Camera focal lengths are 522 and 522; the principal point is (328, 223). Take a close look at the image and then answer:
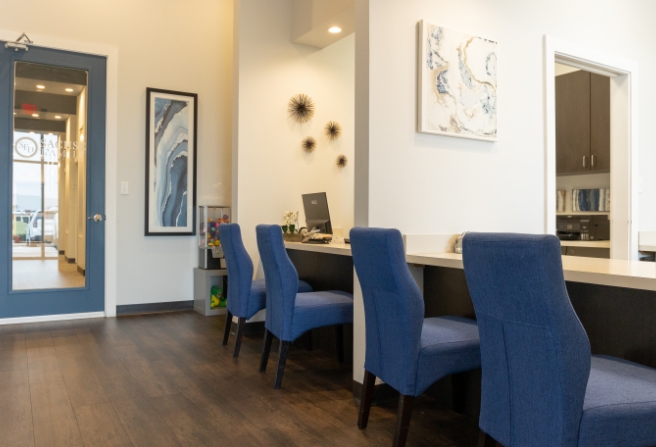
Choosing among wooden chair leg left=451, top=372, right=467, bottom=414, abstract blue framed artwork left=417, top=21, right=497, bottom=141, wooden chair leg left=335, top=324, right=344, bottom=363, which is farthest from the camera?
wooden chair leg left=335, top=324, right=344, bottom=363

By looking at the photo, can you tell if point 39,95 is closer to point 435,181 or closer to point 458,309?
point 435,181

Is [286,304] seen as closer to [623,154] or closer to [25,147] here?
[623,154]

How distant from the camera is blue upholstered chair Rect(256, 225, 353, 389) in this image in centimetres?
281

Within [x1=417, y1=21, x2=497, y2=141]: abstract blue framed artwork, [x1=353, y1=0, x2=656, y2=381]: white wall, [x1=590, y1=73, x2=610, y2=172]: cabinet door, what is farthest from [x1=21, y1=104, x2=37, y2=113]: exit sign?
[x1=590, y1=73, x2=610, y2=172]: cabinet door

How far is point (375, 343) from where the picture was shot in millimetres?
2135

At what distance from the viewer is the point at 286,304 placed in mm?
2809

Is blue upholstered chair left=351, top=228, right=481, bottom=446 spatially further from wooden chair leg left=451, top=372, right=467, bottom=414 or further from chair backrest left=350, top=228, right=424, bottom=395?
wooden chair leg left=451, top=372, right=467, bottom=414

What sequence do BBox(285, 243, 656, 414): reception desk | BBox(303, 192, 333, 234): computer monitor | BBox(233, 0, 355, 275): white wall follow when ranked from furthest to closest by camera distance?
BBox(233, 0, 355, 275): white wall, BBox(303, 192, 333, 234): computer monitor, BBox(285, 243, 656, 414): reception desk

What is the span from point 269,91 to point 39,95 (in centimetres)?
202

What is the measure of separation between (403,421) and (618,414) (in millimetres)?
832

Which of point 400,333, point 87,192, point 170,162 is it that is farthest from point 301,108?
point 400,333

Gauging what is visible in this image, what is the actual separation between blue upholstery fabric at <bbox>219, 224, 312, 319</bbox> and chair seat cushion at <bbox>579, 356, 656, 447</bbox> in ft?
→ 7.69

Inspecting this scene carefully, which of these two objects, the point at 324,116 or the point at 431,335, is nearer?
the point at 431,335

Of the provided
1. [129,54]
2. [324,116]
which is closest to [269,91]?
[324,116]
